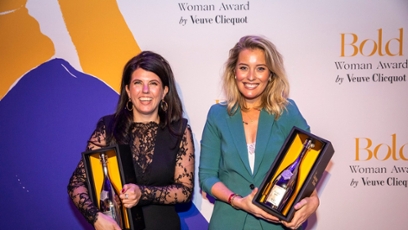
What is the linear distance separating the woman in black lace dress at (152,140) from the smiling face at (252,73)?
0.44 meters

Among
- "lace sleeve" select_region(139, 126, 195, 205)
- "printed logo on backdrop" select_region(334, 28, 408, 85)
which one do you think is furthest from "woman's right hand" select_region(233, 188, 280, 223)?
"printed logo on backdrop" select_region(334, 28, 408, 85)

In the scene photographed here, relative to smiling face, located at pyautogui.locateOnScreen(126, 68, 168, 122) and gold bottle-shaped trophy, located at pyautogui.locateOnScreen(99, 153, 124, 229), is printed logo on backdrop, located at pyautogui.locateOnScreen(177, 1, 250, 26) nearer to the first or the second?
smiling face, located at pyautogui.locateOnScreen(126, 68, 168, 122)

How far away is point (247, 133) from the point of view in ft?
7.48

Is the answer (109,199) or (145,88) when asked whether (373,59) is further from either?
(109,199)

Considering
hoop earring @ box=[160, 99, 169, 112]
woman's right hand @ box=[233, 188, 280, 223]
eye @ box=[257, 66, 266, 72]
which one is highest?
eye @ box=[257, 66, 266, 72]

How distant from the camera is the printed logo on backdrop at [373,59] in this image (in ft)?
9.50

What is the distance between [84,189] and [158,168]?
0.42m

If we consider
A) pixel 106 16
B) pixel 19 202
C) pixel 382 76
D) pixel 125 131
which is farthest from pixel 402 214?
pixel 19 202

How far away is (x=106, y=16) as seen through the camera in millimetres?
2936

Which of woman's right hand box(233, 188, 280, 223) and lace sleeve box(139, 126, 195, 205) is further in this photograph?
lace sleeve box(139, 126, 195, 205)

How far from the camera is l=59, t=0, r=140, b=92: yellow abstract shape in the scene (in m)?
2.93

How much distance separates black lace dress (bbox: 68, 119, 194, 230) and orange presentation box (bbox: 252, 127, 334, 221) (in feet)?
1.72

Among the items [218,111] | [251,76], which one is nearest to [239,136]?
[218,111]

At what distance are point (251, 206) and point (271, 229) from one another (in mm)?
245
